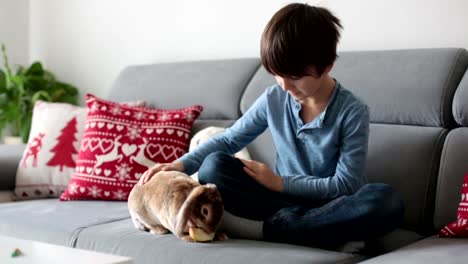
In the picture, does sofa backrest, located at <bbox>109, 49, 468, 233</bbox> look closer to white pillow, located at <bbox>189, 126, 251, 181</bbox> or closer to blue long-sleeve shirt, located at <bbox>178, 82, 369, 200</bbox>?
white pillow, located at <bbox>189, 126, 251, 181</bbox>

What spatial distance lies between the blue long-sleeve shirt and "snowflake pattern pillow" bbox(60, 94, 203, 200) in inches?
14.8

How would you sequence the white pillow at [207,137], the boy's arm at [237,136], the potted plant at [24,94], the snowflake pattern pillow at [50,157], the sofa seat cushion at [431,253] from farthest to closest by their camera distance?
the potted plant at [24,94]
the snowflake pattern pillow at [50,157]
the white pillow at [207,137]
the boy's arm at [237,136]
the sofa seat cushion at [431,253]

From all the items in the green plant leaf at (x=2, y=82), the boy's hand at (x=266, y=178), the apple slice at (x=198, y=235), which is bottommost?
the green plant leaf at (x=2, y=82)

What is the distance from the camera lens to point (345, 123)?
1858 mm

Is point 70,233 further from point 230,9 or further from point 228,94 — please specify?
point 230,9

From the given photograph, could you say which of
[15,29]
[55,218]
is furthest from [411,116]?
[15,29]

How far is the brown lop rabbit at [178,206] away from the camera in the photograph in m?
1.74

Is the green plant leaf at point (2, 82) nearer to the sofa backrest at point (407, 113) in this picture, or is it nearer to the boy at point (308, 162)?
the sofa backrest at point (407, 113)

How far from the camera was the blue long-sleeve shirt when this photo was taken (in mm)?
1826

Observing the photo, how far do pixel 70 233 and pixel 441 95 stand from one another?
1045mm

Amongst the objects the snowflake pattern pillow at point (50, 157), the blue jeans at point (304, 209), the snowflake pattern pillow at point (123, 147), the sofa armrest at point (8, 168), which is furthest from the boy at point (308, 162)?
the sofa armrest at point (8, 168)

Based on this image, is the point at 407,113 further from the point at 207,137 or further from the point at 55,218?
the point at 55,218

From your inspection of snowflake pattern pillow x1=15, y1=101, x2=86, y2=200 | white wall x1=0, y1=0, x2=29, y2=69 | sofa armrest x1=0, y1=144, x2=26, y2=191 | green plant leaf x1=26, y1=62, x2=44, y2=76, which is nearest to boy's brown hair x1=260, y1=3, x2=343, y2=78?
snowflake pattern pillow x1=15, y1=101, x2=86, y2=200

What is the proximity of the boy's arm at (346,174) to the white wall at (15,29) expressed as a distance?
6.98ft
